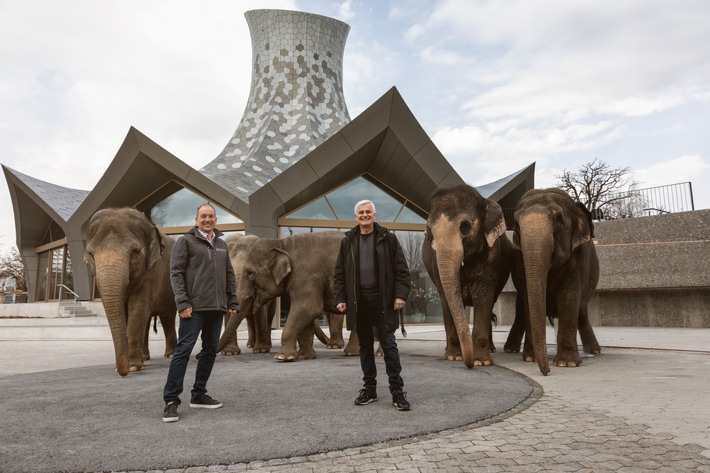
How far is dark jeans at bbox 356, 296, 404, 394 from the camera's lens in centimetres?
434

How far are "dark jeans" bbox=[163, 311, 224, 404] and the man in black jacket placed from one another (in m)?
1.15

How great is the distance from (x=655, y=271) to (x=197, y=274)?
12.9 metres

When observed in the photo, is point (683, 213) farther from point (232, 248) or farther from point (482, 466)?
point (482, 466)

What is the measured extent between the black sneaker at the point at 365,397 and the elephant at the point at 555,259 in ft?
7.78

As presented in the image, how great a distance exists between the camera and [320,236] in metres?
8.49

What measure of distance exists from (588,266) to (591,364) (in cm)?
138

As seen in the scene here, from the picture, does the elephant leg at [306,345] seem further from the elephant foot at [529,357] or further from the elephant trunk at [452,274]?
the elephant foot at [529,357]

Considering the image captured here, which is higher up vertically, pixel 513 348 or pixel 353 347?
pixel 353 347

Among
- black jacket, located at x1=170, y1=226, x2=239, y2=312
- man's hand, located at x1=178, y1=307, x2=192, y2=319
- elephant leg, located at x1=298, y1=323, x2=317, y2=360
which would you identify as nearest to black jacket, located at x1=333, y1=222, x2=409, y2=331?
black jacket, located at x1=170, y1=226, x2=239, y2=312

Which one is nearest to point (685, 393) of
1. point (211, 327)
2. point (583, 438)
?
point (583, 438)

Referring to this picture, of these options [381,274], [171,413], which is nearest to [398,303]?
[381,274]

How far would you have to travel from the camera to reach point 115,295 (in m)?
6.04

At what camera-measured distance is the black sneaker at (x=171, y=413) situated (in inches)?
Result: 153

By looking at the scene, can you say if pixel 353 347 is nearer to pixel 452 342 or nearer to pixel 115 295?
pixel 452 342
